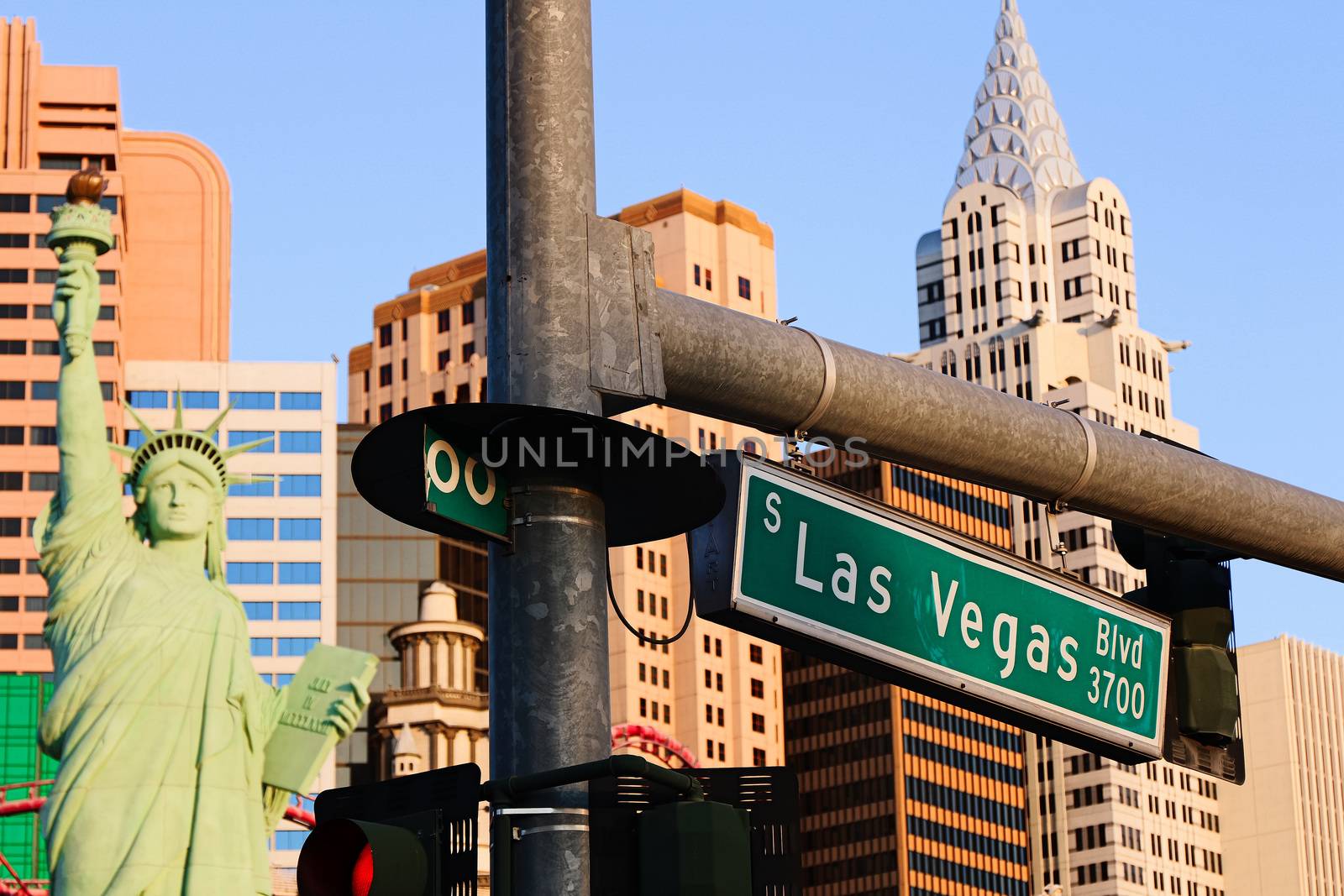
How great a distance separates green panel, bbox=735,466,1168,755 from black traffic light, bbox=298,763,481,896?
124 cm

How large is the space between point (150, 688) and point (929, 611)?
43099mm

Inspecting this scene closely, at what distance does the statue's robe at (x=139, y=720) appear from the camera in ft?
157

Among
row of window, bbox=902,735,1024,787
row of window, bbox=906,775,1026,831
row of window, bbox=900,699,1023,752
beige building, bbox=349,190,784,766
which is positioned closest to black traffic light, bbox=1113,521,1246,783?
beige building, bbox=349,190,784,766

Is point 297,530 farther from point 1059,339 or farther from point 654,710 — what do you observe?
point 1059,339

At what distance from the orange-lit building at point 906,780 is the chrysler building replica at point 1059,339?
490 cm

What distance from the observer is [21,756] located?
4899 inches

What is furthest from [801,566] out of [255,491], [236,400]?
[255,491]

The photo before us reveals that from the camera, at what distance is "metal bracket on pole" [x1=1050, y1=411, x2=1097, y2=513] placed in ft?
28.4

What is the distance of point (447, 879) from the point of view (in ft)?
20.4

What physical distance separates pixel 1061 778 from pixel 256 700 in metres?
122

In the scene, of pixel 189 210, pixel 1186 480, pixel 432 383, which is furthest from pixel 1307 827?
pixel 1186 480

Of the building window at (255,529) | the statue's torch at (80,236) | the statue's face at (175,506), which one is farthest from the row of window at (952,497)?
the statue's torch at (80,236)

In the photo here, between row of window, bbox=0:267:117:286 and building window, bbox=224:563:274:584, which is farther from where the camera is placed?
building window, bbox=224:563:274:584

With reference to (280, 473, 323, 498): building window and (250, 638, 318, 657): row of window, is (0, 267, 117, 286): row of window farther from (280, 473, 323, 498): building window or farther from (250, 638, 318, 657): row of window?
(250, 638, 318, 657): row of window
